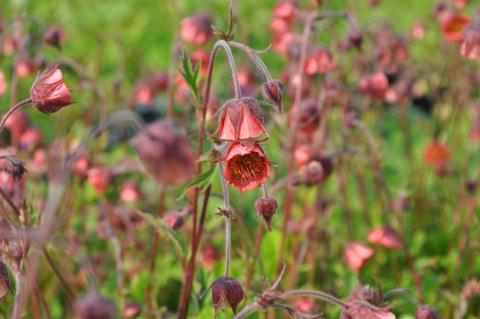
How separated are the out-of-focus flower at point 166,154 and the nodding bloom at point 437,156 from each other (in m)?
2.42

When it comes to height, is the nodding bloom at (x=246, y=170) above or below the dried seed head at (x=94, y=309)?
above

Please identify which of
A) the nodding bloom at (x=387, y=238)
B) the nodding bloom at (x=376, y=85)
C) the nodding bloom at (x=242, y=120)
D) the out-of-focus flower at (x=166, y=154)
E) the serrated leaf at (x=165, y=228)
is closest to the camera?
the out-of-focus flower at (x=166, y=154)

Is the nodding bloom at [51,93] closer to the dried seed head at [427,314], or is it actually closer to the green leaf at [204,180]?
the green leaf at [204,180]

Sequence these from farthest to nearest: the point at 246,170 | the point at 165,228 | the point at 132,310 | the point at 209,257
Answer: the point at 209,257 < the point at 132,310 < the point at 165,228 < the point at 246,170

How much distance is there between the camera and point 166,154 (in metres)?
1.26

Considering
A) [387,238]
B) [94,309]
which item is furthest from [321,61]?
[94,309]

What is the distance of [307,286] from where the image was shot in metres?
2.87

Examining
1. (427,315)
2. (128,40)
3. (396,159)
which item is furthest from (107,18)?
(427,315)

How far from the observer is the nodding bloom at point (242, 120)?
5.29 ft

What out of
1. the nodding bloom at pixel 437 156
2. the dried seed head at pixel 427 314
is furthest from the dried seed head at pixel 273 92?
the nodding bloom at pixel 437 156

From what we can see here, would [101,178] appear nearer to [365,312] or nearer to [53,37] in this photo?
[53,37]

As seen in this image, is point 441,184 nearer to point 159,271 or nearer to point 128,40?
point 159,271

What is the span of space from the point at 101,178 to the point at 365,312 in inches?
58.0

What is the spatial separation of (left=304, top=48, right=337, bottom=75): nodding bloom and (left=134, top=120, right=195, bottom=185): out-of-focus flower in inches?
58.5
